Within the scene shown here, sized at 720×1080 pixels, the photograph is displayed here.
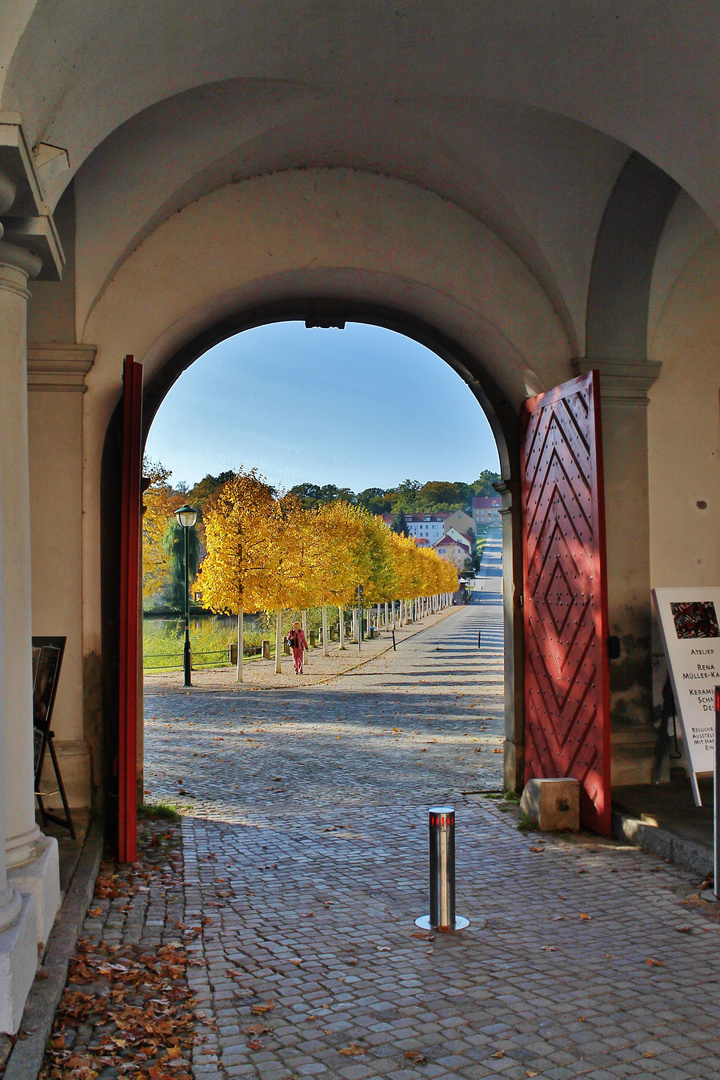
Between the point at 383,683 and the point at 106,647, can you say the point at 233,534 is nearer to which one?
the point at 383,683

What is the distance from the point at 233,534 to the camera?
83.3ft

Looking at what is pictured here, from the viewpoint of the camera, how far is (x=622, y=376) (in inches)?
315

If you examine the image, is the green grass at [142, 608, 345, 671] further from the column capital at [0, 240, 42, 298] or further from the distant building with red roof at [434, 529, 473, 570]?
the distant building with red roof at [434, 529, 473, 570]

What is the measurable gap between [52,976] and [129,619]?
265cm

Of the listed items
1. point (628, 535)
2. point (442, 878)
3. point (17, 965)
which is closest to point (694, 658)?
point (628, 535)

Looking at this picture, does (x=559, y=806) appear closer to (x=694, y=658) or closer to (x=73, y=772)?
(x=694, y=658)

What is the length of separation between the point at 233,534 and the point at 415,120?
1888 cm

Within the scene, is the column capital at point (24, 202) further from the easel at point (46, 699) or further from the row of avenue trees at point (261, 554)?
the row of avenue trees at point (261, 554)

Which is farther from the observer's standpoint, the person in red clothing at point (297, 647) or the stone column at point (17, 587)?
the person in red clothing at point (297, 647)

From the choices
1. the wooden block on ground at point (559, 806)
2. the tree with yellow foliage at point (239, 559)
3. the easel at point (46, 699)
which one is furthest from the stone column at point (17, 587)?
the tree with yellow foliage at point (239, 559)

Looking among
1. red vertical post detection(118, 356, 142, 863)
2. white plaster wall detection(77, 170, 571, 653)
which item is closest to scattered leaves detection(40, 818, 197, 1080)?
red vertical post detection(118, 356, 142, 863)

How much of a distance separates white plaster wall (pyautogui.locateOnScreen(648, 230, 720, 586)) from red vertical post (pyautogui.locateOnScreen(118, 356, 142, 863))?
4.32m

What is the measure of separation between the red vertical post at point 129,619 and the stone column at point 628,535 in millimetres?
3734

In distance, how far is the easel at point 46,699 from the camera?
6184 millimetres
